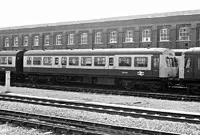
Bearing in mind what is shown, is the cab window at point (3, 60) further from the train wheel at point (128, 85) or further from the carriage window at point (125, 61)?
the train wheel at point (128, 85)

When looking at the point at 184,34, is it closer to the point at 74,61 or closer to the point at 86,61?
the point at 86,61

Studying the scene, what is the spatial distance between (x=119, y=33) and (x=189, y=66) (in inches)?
705

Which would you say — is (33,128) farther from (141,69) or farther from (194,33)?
(194,33)

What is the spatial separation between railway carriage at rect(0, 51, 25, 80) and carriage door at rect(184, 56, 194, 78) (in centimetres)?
1673

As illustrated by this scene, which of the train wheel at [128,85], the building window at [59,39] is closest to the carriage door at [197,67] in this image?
the train wheel at [128,85]

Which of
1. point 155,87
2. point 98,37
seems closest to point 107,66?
point 155,87

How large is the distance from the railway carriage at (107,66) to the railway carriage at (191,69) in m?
1.38

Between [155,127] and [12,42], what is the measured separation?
42.2 m

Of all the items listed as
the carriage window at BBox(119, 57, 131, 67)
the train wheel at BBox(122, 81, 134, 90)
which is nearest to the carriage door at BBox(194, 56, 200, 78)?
the carriage window at BBox(119, 57, 131, 67)

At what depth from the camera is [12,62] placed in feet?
90.3

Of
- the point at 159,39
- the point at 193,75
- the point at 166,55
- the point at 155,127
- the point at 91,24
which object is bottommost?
the point at 155,127

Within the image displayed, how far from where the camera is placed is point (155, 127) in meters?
9.53

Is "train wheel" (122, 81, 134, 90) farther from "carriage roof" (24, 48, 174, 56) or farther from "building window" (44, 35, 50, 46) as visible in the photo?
"building window" (44, 35, 50, 46)

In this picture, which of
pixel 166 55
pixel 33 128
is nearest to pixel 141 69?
pixel 166 55
